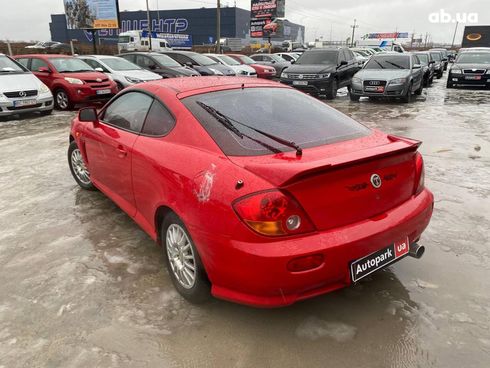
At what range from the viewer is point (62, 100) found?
36.7 ft

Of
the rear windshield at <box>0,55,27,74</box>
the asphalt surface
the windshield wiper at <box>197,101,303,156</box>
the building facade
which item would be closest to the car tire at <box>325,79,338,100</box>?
the rear windshield at <box>0,55,27,74</box>

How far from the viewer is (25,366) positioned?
7.13 feet

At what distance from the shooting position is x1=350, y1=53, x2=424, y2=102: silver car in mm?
11945

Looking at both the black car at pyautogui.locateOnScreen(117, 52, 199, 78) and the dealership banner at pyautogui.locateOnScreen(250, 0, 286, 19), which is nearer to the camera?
the black car at pyautogui.locateOnScreen(117, 52, 199, 78)

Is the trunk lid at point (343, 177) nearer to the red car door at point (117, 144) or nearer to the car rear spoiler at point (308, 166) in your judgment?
the car rear spoiler at point (308, 166)

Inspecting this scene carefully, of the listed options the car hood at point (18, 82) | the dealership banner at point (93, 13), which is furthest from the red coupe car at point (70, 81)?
the dealership banner at point (93, 13)

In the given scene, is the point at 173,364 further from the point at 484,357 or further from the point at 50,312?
the point at 484,357

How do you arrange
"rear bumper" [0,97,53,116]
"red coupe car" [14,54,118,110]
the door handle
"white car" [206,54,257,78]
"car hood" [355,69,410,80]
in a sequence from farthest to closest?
"white car" [206,54,257,78] → "car hood" [355,69,410,80] → "red coupe car" [14,54,118,110] → "rear bumper" [0,97,53,116] → the door handle

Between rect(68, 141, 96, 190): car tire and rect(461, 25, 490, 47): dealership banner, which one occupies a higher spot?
rect(461, 25, 490, 47): dealership banner

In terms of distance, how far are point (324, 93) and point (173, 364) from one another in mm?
12207

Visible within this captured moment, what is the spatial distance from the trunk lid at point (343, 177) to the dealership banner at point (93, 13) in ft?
78.3

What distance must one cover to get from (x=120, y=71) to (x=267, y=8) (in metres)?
43.5

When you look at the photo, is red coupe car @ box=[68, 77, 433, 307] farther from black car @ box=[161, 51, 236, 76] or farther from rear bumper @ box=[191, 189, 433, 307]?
black car @ box=[161, 51, 236, 76]

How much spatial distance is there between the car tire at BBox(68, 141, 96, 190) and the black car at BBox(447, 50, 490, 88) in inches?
632
